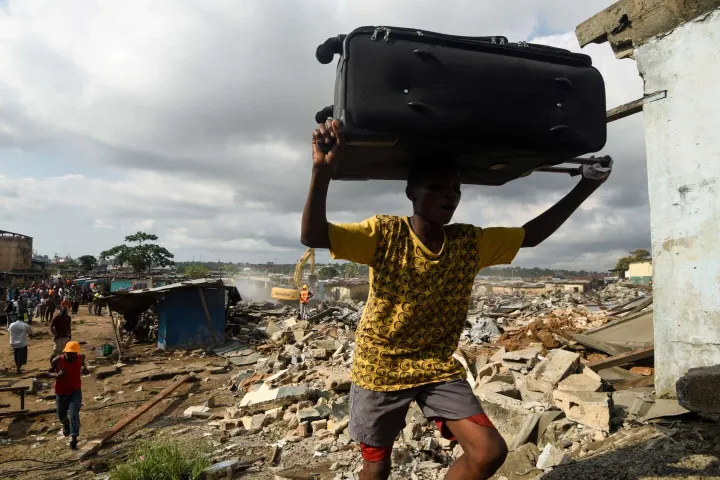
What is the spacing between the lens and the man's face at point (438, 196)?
1.84 metres

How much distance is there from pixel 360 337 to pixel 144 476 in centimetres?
321

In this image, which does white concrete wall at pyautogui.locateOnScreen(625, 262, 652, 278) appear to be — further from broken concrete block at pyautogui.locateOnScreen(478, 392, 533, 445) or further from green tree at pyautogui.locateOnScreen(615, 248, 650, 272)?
broken concrete block at pyautogui.locateOnScreen(478, 392, 533, 445)

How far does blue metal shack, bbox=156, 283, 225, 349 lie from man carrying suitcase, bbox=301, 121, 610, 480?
12866 mm

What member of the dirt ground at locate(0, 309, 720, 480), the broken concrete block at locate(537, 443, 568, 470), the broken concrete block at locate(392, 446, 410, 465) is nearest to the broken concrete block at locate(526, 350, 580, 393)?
the broken concrete block at locate(537, 443, 568, 470)

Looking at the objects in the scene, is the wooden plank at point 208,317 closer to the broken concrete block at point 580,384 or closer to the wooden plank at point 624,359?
the wooden plank at point 624,359

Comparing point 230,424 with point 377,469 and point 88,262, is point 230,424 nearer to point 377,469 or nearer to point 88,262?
point 377,469

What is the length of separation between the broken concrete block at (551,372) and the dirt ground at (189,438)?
124cm

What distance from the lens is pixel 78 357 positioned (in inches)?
248

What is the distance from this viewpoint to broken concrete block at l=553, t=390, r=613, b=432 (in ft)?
12.2

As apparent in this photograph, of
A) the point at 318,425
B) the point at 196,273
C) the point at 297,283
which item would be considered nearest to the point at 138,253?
the point at 196,273

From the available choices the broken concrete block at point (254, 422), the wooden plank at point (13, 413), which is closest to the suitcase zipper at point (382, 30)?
the broken concrete block at point (254, 422)

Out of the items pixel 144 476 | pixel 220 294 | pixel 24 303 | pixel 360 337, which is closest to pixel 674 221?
pixel 360 337

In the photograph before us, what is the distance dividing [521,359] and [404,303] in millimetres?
4744

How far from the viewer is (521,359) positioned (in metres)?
5.92
